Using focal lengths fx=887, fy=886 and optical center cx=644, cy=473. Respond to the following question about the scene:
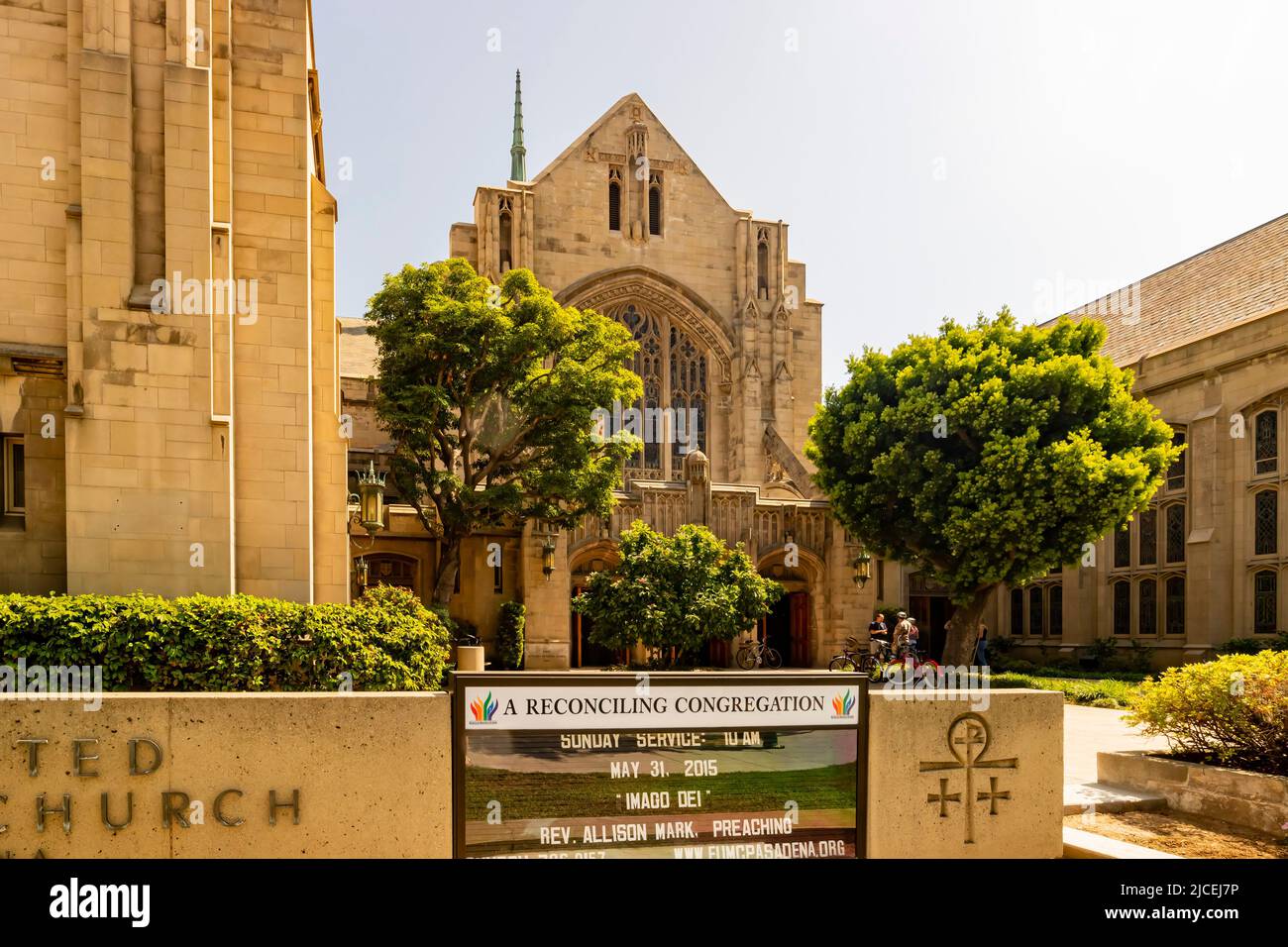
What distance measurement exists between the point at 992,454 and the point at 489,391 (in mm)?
13332

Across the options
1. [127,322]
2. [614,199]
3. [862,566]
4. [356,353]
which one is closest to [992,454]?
[862,566]

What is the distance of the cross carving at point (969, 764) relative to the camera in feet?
21.1

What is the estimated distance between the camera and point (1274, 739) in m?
8.61

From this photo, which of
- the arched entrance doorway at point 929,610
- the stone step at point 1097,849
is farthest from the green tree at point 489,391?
the stone step at point 1097,849

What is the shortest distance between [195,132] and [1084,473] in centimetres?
2017

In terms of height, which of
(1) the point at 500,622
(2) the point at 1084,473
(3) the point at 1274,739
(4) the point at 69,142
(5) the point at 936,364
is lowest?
(1) the point at 500,622

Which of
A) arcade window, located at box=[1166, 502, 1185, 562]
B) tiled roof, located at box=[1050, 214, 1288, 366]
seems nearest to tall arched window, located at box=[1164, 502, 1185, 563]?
arcade window, located at box=[1166, 502, 1185, 562]

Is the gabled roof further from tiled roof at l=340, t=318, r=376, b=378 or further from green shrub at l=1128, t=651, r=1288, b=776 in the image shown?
green shrub at l=1128, t=651, r=1288, b=776

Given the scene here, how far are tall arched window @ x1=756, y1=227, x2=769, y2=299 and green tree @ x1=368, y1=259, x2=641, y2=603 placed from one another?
45.7 feet

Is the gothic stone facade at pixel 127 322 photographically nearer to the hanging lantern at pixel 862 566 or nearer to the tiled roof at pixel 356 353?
the hanging lantern at pixel 862 566

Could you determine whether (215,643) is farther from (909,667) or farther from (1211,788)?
(909,667)

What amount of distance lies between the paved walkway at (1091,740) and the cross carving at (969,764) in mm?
4076
